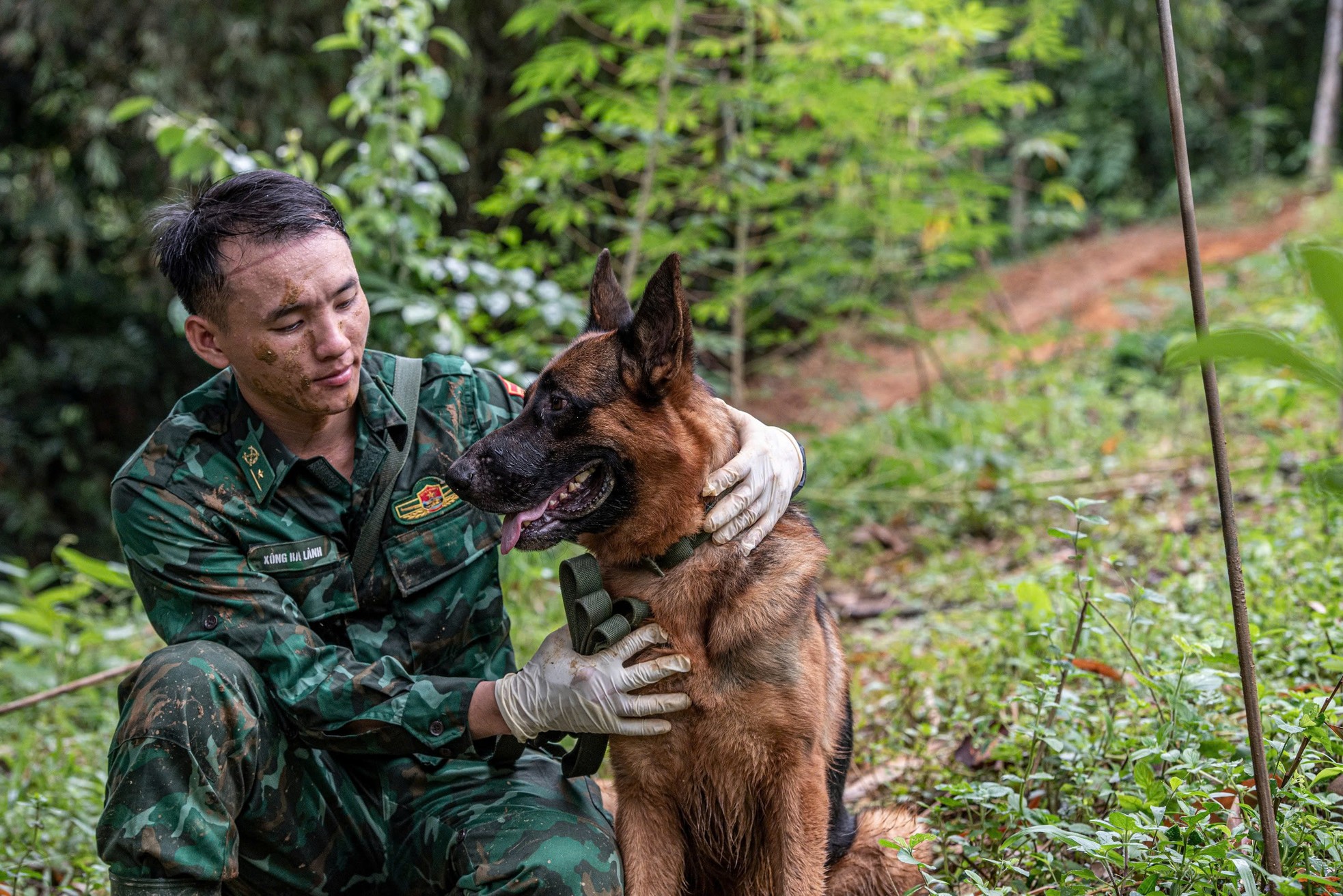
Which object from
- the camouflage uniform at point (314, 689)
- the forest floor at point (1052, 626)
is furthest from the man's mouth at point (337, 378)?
the forest floor at point (1052, 626)

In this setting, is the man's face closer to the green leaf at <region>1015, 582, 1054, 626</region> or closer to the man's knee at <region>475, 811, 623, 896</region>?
the man's knee at <region>475, 811, 623, 896</region>

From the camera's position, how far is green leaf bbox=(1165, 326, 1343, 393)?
95cm

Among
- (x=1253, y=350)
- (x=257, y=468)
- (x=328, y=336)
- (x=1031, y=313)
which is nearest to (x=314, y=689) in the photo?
(x=257, y=468)

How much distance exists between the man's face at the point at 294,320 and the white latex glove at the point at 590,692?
3.11 feet

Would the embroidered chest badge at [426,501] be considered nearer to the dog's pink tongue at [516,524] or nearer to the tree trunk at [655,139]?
the dog's pink tongue at [516,524]

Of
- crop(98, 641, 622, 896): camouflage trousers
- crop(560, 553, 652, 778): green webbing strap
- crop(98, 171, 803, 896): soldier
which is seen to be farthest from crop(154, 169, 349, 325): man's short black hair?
crop(560, 553, 652, 778): green webbing strap

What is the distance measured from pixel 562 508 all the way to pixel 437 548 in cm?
58

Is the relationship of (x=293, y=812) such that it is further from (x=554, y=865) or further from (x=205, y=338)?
(x=205, y=338)

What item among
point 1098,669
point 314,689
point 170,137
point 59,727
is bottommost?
point 59,727

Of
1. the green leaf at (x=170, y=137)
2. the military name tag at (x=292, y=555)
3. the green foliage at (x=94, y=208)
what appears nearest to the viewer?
the military name tag at (x=292, y=555)

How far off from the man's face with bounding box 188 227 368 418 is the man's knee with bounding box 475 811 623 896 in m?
1.31

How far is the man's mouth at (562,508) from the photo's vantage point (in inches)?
103

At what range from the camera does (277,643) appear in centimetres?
271

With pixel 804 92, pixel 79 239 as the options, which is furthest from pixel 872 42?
pixel 79 239
